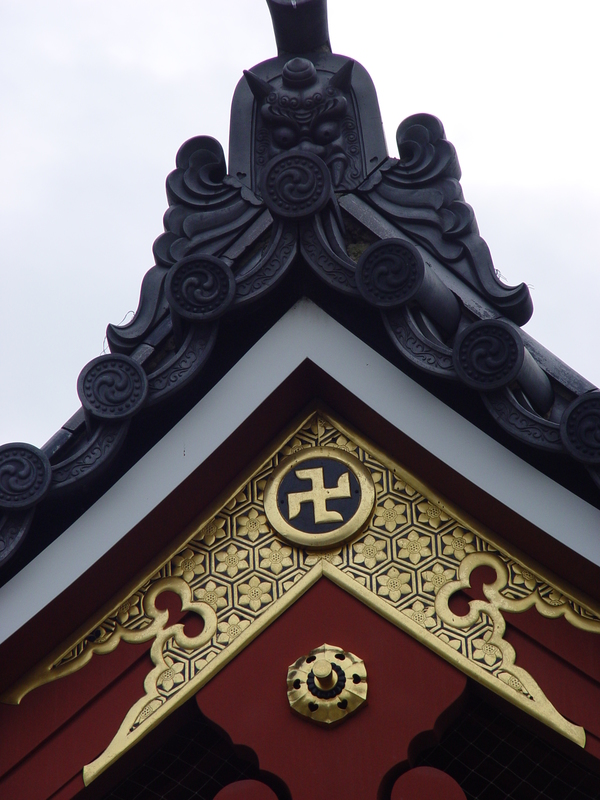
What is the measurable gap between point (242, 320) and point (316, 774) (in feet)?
4.69

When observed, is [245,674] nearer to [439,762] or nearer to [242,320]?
[439,762]

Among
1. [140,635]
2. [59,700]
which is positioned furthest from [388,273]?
[59,700]

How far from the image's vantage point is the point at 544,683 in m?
3.01

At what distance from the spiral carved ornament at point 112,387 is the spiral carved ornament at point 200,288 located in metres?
0.24

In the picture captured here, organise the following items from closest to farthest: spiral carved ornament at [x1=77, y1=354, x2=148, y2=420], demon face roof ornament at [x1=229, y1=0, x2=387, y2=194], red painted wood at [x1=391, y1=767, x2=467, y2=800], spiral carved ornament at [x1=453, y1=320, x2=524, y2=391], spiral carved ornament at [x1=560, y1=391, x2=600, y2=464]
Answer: red painted wood at [x1=391, y1=767, x2=467, y2=800]
spiral carved ornament at [x1=560, y1=391, x2=600, y2=464]
spiral carved ornament at [x1=453, y1=320, x2=524, y2=391]
spiral carved ornament at [x1=77, y1=354, x2=148, y2=420]
demon face roof ornament at [x1=229, y1=0, x2=387, y2=194]

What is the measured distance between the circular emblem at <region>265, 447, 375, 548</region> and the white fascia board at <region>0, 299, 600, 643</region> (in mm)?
236

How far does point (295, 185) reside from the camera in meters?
3.21

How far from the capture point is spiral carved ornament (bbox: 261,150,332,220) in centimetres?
321

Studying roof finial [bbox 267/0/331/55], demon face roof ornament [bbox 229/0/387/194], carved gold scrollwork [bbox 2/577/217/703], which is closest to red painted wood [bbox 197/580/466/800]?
carved gold scrollwork [bbox 2/577/217/703]

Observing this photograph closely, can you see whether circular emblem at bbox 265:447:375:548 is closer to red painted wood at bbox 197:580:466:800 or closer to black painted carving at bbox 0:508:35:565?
red painted wood at bbox 197:580:466:800

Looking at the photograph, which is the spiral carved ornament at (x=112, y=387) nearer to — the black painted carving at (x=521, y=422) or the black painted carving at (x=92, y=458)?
the black painted carving at (x=92, y=458)

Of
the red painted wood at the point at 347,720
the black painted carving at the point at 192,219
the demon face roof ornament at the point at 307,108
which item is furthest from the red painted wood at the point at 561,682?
the demon face roof ornament at the point at 307,108

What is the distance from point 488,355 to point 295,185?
2.65 ft

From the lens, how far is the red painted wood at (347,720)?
292 centimetres
